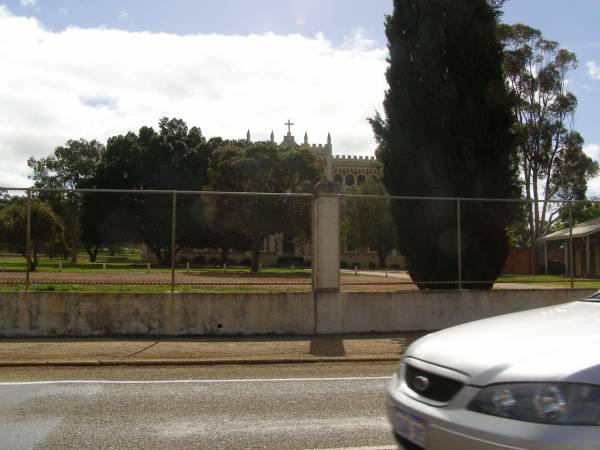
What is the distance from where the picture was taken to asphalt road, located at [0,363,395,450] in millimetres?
4785

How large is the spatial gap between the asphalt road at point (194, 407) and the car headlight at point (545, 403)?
1974mm

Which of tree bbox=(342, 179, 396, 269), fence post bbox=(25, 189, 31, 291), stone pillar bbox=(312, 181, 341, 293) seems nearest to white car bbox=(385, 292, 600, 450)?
stone pillar bbox=(312, 181, 341, 293)

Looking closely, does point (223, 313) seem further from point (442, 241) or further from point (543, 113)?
point (543, 113)

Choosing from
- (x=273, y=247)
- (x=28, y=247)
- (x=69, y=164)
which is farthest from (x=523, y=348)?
(x=69, y=164)

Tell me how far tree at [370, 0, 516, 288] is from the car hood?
9.95 meters

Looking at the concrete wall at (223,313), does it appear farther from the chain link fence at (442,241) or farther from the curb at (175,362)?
the curb at (175,362)

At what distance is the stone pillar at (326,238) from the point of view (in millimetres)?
11078

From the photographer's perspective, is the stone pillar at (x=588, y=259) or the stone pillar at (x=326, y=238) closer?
the stone pillar at (x=326, y=238)

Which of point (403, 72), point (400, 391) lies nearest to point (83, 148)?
point (403, 72)

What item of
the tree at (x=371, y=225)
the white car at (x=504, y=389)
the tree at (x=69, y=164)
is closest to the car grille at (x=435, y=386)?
the white car at (x=504, y=389)

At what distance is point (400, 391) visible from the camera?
345 centimetres

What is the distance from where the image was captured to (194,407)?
5930 mm

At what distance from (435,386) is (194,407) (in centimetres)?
348

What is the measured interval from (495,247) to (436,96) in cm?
422
